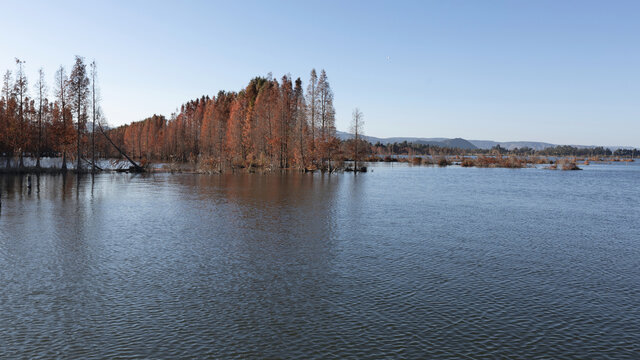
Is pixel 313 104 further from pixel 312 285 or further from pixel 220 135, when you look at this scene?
pixel 312 285

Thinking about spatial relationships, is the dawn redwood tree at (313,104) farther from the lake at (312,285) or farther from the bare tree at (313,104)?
the lake at (312,285)

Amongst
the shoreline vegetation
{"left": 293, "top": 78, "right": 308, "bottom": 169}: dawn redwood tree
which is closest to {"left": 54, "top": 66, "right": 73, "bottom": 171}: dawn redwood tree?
the shoreline vegetation

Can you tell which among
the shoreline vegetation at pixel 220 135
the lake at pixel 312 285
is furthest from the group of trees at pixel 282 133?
the lake at pixel 312 285

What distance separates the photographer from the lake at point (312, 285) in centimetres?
939

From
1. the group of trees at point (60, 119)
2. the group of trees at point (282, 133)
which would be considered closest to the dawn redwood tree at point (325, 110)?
the group of trees at point (282, 133)

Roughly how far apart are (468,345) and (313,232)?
12871 mm

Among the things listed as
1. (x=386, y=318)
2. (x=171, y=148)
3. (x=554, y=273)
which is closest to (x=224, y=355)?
Result: (x=386, y=318)

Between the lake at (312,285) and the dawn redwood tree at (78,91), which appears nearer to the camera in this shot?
the lake at (312,285)

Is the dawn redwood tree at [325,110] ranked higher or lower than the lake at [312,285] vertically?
higher

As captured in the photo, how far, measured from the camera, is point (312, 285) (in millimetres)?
13336

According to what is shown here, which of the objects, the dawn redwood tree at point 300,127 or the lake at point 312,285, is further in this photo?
the dawn redwood tree at point 300,127

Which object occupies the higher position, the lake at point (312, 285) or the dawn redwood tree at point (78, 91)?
the dawn redwood tree at point (78, 91)

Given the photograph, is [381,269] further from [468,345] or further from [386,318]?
[468,345]

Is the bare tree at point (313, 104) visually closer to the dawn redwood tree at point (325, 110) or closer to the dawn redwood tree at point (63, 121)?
the dawn redwood tree at point (325, 110)
